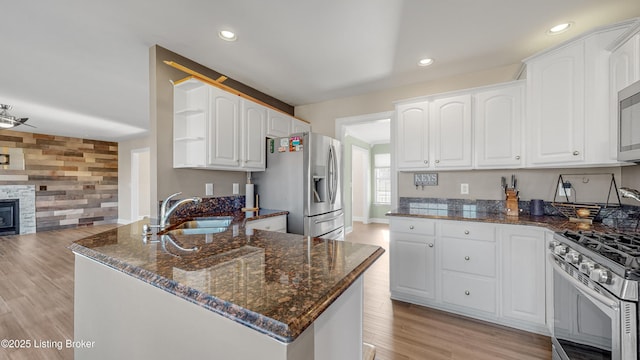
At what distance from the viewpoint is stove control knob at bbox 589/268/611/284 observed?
115cm

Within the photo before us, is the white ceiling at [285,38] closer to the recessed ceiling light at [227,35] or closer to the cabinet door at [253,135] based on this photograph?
the recessed ceiling light at [227,35]

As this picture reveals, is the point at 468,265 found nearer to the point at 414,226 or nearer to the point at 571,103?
the point at 414,226

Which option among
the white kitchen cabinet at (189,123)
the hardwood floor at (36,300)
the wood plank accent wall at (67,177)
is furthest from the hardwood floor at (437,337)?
the wood plank accent wall at (67,177)

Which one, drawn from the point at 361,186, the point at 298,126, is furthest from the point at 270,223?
the point at 361,186

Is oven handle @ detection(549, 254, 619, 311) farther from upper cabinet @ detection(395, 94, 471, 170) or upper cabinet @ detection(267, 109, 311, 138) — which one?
upper cabinet @ detection(267, 109, 311, 138)

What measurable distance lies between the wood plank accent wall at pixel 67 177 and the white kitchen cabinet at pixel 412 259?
786 centimetres

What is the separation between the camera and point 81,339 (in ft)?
4.23

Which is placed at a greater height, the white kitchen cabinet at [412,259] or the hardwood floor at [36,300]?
the white kitchen cabinet at [412,259]

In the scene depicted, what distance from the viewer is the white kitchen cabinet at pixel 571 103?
6.10 ft

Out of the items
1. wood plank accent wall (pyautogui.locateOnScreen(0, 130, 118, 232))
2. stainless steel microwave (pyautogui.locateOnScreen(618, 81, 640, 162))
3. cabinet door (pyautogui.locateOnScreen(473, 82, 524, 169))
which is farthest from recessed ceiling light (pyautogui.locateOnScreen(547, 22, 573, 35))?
wood plank accent wall (pyautogui.locateOnScreen(0, 130, 118, 232))

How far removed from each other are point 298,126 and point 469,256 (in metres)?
2.67

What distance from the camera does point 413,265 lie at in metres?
2.45

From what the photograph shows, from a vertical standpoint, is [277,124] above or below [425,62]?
below

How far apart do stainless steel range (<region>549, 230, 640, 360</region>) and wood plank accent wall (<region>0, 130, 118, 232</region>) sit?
29.7 feet
